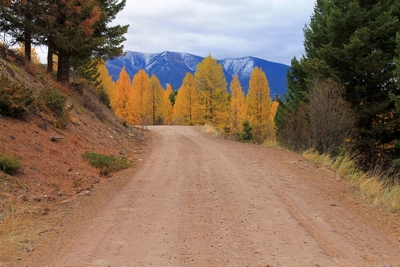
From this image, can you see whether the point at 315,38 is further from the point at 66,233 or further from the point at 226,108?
the point at 226,108

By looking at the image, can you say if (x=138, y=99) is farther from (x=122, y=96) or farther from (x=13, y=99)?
(x=13, y=99)

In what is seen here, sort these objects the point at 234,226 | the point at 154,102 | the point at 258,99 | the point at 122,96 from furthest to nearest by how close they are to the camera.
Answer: the point at 154,102, the point at 122,96, the point at 258,99, the point at 234,226

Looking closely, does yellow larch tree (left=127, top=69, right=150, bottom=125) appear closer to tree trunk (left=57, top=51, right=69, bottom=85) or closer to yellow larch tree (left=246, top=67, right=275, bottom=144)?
yellow larch tree (left=246, top=67, right=275, bottom=144)

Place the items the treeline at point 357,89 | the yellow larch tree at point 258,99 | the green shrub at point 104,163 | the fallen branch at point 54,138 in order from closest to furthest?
1. the green shrub at point 104,163
2. the fallen branch at point 54,138
3. the treeline at point 357,89
4. the yellow larch tree at point 258,99

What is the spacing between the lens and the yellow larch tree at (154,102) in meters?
54.6

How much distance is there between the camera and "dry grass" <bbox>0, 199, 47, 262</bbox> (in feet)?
16.0

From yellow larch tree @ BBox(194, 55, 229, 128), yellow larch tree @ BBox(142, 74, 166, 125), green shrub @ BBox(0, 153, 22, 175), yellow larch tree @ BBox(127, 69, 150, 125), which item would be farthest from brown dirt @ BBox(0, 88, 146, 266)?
yellow larch tree @ BBox(142, 74, 166, 125)

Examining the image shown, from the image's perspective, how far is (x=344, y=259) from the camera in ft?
14.9

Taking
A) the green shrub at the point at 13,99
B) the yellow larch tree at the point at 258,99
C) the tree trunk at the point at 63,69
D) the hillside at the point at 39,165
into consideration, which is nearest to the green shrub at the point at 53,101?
the hillside at the point at 39,165

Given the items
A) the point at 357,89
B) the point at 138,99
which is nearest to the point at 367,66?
the point at 357,89

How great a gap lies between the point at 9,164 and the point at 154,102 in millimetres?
Answer: 48327

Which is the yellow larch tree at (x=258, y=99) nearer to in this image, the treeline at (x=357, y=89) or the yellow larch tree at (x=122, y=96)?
the yellow larch tree at (x=122, y=96)

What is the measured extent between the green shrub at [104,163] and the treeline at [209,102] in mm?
14939

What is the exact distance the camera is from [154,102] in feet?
183
